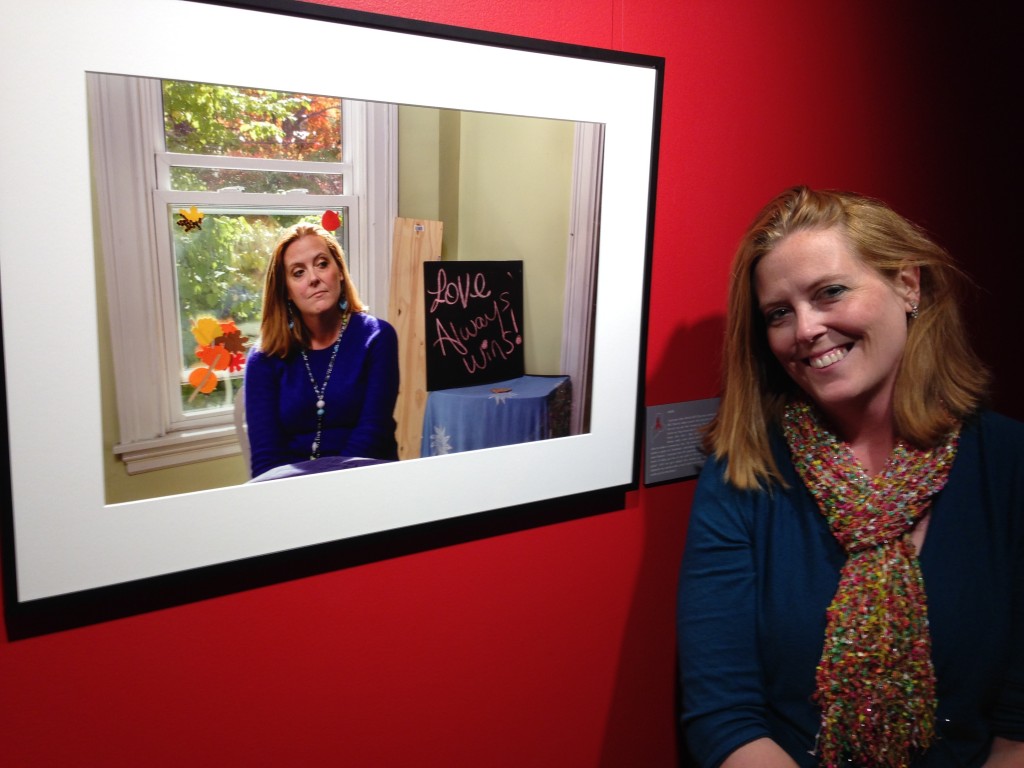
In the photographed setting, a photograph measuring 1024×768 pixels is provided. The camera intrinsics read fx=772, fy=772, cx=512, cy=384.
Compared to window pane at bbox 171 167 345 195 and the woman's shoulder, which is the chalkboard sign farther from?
window pane at bbox 171 167 345 195

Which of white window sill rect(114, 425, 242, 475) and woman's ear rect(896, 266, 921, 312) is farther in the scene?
woman's ear rect(896, 266, 921, 312)

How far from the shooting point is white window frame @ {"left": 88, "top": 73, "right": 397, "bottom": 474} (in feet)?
2.66

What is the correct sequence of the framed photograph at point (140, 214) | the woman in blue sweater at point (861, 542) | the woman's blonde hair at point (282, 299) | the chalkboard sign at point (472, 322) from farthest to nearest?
the woman in blue sweater at point (861, 542) → the chalkboard sign at point (472, 322) → the woman's blonde hair at point (282, 299) → the framed photograph at point (140, 214)

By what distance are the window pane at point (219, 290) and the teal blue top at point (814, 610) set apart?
0.75m

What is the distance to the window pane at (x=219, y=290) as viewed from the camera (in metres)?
0.85

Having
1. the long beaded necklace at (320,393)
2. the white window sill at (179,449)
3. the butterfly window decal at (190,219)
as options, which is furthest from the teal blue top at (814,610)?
the butterfly window decal at (190,219)

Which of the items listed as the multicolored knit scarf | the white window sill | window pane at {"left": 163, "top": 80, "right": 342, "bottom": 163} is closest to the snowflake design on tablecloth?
the white window sill

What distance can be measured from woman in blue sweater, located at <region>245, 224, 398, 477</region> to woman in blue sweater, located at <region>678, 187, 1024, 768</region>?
56 centimetres

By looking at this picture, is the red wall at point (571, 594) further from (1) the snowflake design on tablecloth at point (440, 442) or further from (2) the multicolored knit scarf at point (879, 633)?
(2) the multicolored knit scarf at point (879, 633)

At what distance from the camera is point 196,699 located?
99 centimetres

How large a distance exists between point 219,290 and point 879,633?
1.03 meters

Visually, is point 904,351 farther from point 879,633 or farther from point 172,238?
point 172,238

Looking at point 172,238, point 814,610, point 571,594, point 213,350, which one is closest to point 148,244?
point 172,238

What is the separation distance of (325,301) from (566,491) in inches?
20.0
